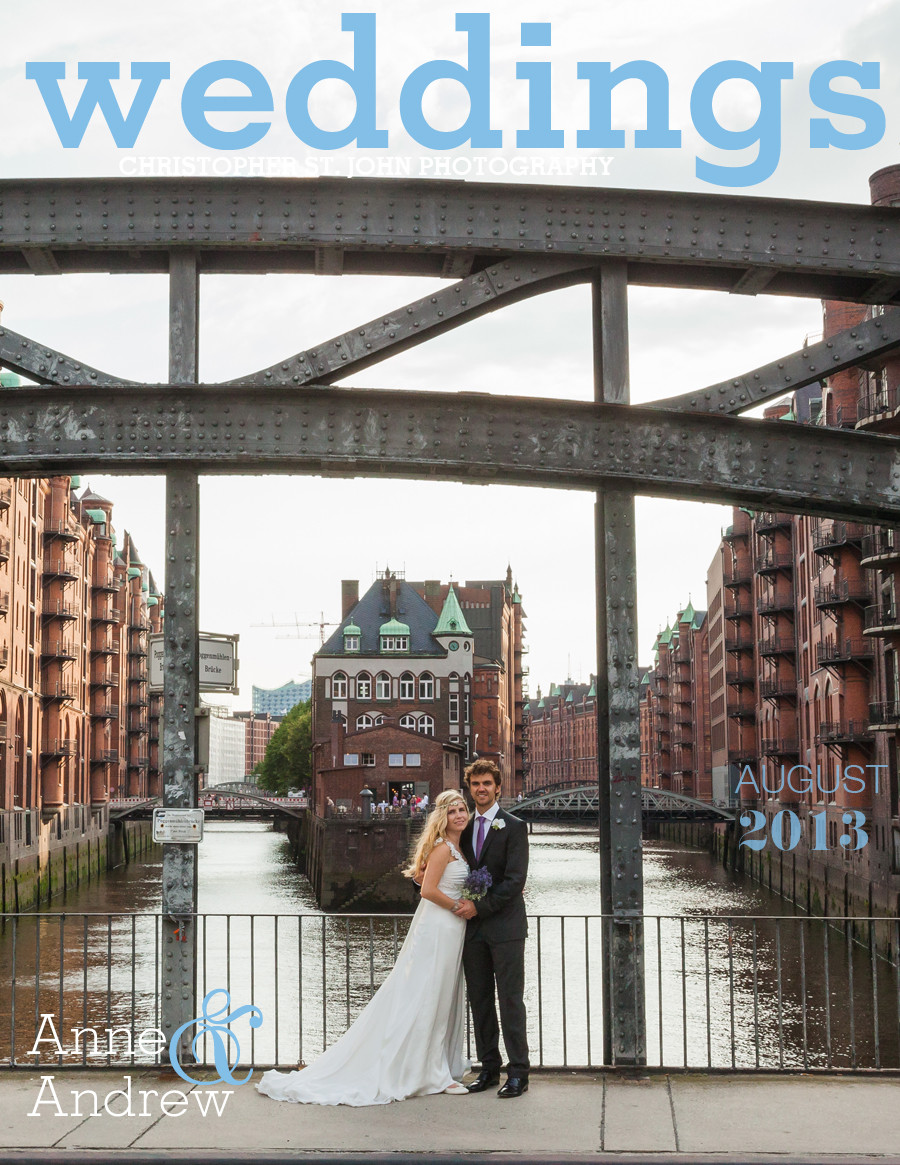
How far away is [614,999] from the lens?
8008mm

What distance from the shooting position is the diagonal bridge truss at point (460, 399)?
818 centimetres

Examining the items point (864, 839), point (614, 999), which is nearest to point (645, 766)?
point (864, 839)

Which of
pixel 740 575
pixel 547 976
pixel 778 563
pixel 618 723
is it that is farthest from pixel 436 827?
pixel 740 575

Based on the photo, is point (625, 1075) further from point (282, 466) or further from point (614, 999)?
point (282, 466)

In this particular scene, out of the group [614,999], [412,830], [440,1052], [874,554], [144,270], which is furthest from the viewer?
[412,830]

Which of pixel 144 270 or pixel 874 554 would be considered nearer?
pixel 144 270

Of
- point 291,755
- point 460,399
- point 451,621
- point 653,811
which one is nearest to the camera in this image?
point 460,399

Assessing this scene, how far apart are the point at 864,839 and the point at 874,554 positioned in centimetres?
836

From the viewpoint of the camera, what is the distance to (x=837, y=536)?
41.4 meters

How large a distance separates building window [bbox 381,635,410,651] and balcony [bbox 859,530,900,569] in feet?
171

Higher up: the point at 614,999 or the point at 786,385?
the point at 786,385

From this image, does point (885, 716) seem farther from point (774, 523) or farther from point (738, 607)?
point (738, 607)

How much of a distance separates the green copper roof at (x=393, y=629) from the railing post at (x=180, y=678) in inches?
3068

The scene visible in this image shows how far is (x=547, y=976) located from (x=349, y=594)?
210 ft
